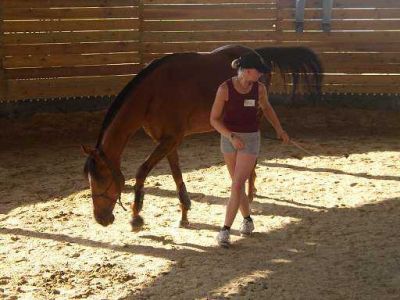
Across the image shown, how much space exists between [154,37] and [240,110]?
5.74 meters

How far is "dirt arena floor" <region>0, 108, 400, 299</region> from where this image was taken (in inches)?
183

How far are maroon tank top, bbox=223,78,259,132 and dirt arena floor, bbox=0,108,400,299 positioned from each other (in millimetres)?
1078

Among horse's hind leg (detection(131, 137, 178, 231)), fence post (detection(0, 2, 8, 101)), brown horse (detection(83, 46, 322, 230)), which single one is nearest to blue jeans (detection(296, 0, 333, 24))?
brown horse (detection(83, 46, 322, 230))

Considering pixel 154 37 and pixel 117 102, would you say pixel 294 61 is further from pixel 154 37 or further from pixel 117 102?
pixel 154 37

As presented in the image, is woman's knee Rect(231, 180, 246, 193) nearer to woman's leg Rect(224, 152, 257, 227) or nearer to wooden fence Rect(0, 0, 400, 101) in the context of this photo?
woman's leg Rect(224, 152, 257, 227)

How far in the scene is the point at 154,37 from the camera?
34.6 ft

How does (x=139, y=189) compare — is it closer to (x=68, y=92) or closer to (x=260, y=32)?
(x=68, y=92)

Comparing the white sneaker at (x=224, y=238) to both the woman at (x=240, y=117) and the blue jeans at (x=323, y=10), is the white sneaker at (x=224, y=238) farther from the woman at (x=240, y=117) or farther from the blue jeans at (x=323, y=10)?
the blue jeans at (x=323, y=10)

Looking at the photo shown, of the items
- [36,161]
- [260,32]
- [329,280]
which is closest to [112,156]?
[329,280]

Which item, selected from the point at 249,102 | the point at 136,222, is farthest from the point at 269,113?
the point at 136,222

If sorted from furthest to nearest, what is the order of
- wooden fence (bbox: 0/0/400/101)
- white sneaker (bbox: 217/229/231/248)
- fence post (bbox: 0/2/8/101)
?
wooden fence (bbox: 0/0/400/101) < fence post (bbox: 0/2/8/101) < white sneaker (bbox: 217/229/231/248)

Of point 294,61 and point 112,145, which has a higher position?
point 294,61

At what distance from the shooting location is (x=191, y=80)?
6.23m

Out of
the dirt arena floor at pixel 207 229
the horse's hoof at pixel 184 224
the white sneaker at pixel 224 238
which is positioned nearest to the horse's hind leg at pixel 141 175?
the dirt arena floor at pixel 207 229
